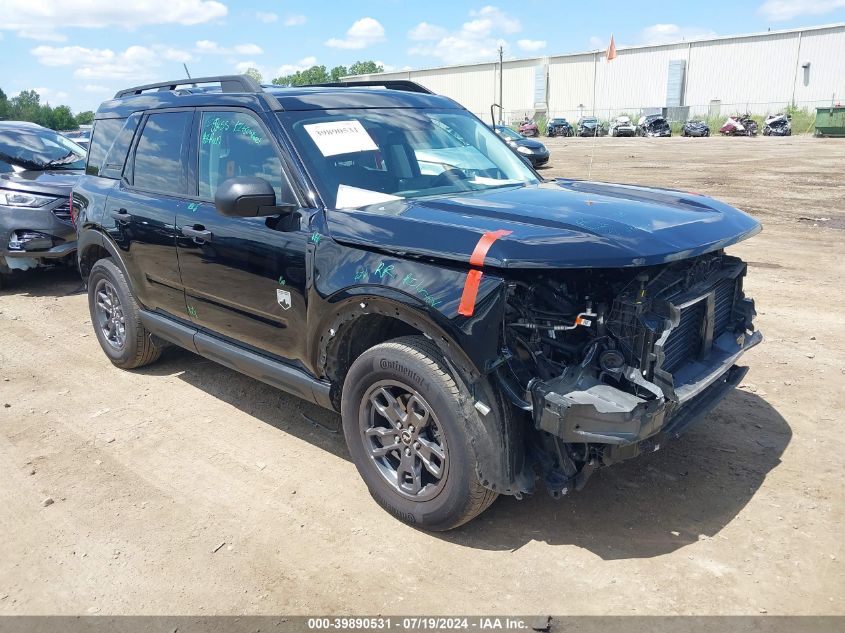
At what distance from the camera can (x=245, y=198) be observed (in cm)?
326

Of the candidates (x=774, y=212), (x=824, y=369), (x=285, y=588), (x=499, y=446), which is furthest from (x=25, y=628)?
(x=774, y=212)

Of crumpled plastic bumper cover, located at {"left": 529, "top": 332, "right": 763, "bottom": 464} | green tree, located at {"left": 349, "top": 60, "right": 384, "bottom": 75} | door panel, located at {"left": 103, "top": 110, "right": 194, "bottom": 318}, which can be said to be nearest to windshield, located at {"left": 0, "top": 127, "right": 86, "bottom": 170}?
door panel, located at {"left": 103, "top": 110, "right": 194, "bottom": 318}

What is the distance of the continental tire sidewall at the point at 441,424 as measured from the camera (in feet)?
9.50

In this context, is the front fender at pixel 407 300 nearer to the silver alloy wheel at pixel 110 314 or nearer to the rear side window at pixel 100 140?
the silver alloy wheel at pixel 110 314

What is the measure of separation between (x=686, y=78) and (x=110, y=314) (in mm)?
64922

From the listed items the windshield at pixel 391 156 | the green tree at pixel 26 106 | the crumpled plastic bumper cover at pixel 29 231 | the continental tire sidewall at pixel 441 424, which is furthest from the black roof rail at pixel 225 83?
the green tree at pixel 26 106

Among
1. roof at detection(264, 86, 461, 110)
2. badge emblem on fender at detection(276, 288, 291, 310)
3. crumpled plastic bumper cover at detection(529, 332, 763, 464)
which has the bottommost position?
crumpled plastic bumper cover at detection(529, 332, 763, 464)

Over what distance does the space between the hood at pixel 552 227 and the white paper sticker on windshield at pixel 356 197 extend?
3.4 inches

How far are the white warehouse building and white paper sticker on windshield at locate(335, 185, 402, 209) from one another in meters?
47.7

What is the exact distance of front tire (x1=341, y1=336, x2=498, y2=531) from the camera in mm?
2910

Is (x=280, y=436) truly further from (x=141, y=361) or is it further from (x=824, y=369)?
(x=824, y=369)

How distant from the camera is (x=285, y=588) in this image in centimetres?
293

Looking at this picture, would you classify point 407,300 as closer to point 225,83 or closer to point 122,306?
point 225,83

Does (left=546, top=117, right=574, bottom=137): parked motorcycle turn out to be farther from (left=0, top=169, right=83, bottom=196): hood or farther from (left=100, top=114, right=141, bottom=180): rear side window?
(left=100, top=114, right=141, bottom=180): rear side window
